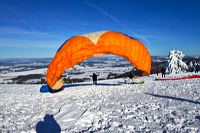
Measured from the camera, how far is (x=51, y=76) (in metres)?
17.1

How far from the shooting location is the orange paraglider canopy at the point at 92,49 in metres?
16.7

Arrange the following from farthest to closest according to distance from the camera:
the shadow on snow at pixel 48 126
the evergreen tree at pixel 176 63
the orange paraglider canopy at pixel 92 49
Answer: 1. the evergreen tree at pixel 176 63
2. the orange paraglider canopy at pixel 92 49
3. the shadow on snow at pixel 48 126

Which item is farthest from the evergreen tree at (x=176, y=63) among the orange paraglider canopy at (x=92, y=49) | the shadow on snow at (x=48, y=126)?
the shadow on snow at (x=48, y=126)

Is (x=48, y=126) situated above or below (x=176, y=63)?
below

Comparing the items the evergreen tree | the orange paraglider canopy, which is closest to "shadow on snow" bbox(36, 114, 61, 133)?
the orange paraglider canopy

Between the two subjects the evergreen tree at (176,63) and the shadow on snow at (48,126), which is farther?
the evergreen tree at (176,63)

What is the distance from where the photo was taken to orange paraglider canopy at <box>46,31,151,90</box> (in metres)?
16.7

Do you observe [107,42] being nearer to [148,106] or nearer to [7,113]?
[148,106]

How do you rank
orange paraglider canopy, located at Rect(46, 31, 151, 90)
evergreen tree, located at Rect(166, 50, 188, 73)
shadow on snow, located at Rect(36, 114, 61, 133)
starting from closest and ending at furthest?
shadow on snow, located at Rect(36, 114, 61, 133) → orange paraglider canopy, located at Rect(46, 31, 151, 90) → evergreen tree, located at Rect(166, 50, 188, 73)

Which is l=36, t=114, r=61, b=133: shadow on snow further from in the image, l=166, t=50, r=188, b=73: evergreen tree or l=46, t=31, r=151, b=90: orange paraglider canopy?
l=166, t=50, r=188, b=73: evergreen tree

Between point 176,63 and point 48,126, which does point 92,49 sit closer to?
point 48,126

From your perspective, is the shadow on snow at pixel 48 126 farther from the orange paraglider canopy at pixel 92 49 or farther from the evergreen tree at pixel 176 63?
the evergreen tree at pixel 176 63

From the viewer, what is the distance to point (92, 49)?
17.2 metres

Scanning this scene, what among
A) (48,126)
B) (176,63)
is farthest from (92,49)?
(176,63)
